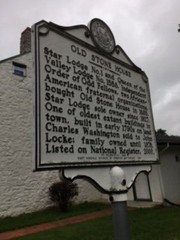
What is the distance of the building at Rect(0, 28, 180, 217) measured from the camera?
12.3 metres

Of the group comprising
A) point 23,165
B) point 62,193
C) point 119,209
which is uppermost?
point 23,165

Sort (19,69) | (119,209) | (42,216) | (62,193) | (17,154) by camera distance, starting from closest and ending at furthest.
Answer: (119,209) → (42,216) → (17,154) → (62,193) → (19,69)

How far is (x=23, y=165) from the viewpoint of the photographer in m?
12.9

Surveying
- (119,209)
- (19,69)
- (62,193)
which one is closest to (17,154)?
(62,193)

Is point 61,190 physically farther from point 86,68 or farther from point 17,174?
point 86,68

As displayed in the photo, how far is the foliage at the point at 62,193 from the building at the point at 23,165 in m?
0.49

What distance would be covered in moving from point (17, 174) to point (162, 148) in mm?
6528

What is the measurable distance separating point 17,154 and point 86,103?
1038cm

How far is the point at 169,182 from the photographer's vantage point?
1398 cm

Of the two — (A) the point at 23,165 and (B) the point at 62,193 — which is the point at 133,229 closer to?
(B) the point at 62,193

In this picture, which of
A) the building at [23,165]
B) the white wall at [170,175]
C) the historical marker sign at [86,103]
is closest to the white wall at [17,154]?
the building at [23,165]

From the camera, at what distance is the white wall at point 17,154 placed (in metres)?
12.2

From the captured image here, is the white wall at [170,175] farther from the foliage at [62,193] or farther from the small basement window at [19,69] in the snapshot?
the small basement window at [19,69]

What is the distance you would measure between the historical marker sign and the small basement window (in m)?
10.5
